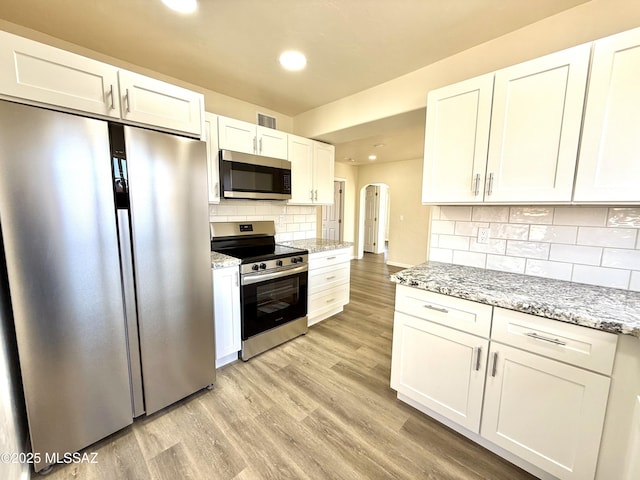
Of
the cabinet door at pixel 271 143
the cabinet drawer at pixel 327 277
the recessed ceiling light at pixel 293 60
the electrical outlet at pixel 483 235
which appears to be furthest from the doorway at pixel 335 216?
the electrical outlet at pixel 483 235

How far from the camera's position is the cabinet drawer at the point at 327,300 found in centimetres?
288

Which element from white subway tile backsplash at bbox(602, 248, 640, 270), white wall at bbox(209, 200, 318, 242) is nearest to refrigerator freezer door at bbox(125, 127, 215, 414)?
white wall at bbox(209, 200, 318, 242)

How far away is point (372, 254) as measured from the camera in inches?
301

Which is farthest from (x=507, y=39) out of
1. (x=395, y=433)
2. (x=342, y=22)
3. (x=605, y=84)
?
(x=395, y=433)

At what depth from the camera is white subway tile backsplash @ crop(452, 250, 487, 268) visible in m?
1.88

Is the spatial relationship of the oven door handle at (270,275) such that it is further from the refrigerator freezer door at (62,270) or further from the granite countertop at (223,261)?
the refrigerator freezer door at (62,270)

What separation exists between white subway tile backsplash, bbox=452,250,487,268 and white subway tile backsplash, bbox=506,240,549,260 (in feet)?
0.55

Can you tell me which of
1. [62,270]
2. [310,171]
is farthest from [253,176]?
[62,270]

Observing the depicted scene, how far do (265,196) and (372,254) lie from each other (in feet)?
18.2

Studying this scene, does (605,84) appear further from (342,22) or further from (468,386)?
(468,386)

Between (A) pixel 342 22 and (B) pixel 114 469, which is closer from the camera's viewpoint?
(B) pixel 114 469

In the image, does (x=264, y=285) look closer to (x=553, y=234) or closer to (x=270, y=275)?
(x=270, y=275)

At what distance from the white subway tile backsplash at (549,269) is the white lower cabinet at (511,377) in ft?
2.08

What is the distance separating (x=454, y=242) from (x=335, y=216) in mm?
4835
